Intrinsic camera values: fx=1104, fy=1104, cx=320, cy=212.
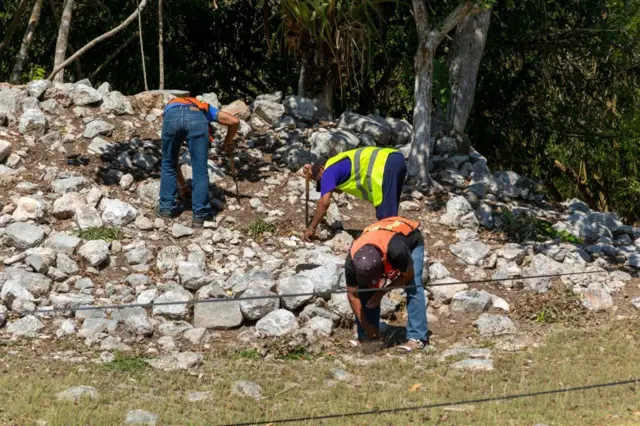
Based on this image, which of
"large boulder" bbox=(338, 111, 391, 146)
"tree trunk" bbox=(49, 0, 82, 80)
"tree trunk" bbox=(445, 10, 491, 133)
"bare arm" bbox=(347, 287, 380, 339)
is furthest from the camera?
"tree trunk" bbox=(49, 0, 82, 80)

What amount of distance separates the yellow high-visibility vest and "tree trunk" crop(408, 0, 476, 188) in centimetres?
250

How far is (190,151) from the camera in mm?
10000

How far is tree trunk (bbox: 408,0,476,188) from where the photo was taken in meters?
11.2

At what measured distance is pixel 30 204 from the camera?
9.79 m

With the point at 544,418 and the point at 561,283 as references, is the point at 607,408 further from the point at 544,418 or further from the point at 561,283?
the point at 561,283

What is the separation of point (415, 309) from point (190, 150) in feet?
9.76

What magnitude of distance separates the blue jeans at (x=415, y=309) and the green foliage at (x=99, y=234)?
2.64m

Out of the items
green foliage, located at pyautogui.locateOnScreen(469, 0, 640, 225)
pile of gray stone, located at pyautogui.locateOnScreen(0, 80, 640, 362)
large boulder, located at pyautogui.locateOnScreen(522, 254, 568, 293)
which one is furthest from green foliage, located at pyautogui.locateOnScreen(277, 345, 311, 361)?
green foliage, located at pyautogui.locateOnScreen(469, 0, 640, 225)

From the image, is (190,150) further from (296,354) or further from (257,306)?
(296,354)

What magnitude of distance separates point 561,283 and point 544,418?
3.33 metres

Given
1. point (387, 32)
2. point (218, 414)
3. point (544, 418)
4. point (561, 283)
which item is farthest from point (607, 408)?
point (387, 32)

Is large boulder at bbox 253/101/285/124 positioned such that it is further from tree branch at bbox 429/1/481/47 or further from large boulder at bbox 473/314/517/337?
large boulder at bbox 473/314/517/337

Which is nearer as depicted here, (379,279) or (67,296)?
(379,279)

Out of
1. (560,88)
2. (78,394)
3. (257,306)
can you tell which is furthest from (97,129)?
(560,88)
